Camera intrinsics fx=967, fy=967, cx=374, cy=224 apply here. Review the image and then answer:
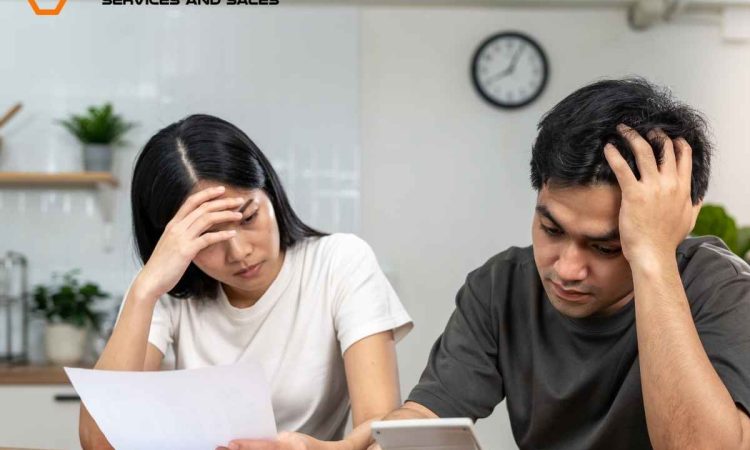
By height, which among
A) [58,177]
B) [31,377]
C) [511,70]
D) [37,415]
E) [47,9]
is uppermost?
[47,9]

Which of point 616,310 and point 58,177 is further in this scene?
point 58,177

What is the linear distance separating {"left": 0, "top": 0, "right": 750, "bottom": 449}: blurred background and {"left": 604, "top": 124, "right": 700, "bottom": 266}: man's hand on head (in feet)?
9.38

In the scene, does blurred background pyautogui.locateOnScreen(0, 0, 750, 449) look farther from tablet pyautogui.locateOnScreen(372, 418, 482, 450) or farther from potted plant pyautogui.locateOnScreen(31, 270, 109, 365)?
tablet pyautogui.locateOnScreen(372, 418, 482, 450)

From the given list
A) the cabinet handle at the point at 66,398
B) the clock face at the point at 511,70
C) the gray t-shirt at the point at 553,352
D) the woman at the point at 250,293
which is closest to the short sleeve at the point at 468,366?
the gray t-shirt at the point at 553,352

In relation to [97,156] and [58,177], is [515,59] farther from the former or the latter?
[58,177]

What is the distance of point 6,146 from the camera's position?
4043 mm

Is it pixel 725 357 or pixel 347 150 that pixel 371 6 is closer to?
pixel 347 150

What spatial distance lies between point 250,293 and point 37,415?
1.93 metres

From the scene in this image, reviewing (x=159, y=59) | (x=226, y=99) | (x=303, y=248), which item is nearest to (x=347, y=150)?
(x=226, y=99)

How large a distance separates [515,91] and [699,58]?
0.87m

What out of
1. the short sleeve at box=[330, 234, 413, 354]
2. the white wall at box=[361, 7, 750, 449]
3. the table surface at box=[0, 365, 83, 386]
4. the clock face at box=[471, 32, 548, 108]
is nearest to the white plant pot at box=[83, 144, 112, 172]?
the table surface at box=[0, 365, 83, 386]

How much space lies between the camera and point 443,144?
14.0 feet

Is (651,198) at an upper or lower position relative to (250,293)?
upper

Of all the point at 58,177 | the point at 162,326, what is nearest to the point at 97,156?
the point at 58,177
